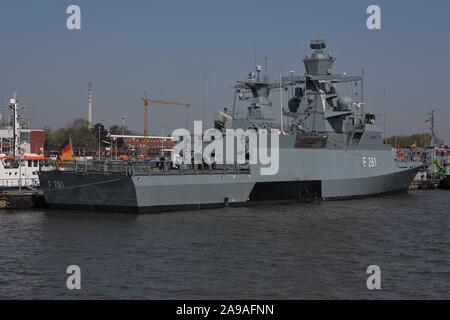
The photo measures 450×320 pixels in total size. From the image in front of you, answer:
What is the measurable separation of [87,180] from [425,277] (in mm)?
16975

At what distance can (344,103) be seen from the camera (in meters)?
38.7

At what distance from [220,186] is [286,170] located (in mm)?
4846

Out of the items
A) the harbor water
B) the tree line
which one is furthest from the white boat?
the tree line

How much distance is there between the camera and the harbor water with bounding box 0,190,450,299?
14.4m

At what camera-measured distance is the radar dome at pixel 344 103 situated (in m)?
38.7

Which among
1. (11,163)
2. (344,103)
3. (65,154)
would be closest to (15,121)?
(11,163)

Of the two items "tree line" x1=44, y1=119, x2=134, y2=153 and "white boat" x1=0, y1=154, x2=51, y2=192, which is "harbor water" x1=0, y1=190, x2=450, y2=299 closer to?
"white boat" x1=0, y1=154, x2=51, y2=192

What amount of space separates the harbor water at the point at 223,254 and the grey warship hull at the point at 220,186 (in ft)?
3.47

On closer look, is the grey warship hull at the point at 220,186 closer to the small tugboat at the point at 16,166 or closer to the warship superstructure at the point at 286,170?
the warship superstructure at the point at 286,170

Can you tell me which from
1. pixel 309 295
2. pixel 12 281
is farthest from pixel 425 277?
pixel 12 281

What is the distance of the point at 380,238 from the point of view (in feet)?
71.7

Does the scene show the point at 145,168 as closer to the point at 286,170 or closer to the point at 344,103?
the point at 286,170

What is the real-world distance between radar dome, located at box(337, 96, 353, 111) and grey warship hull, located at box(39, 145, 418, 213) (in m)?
3.08
